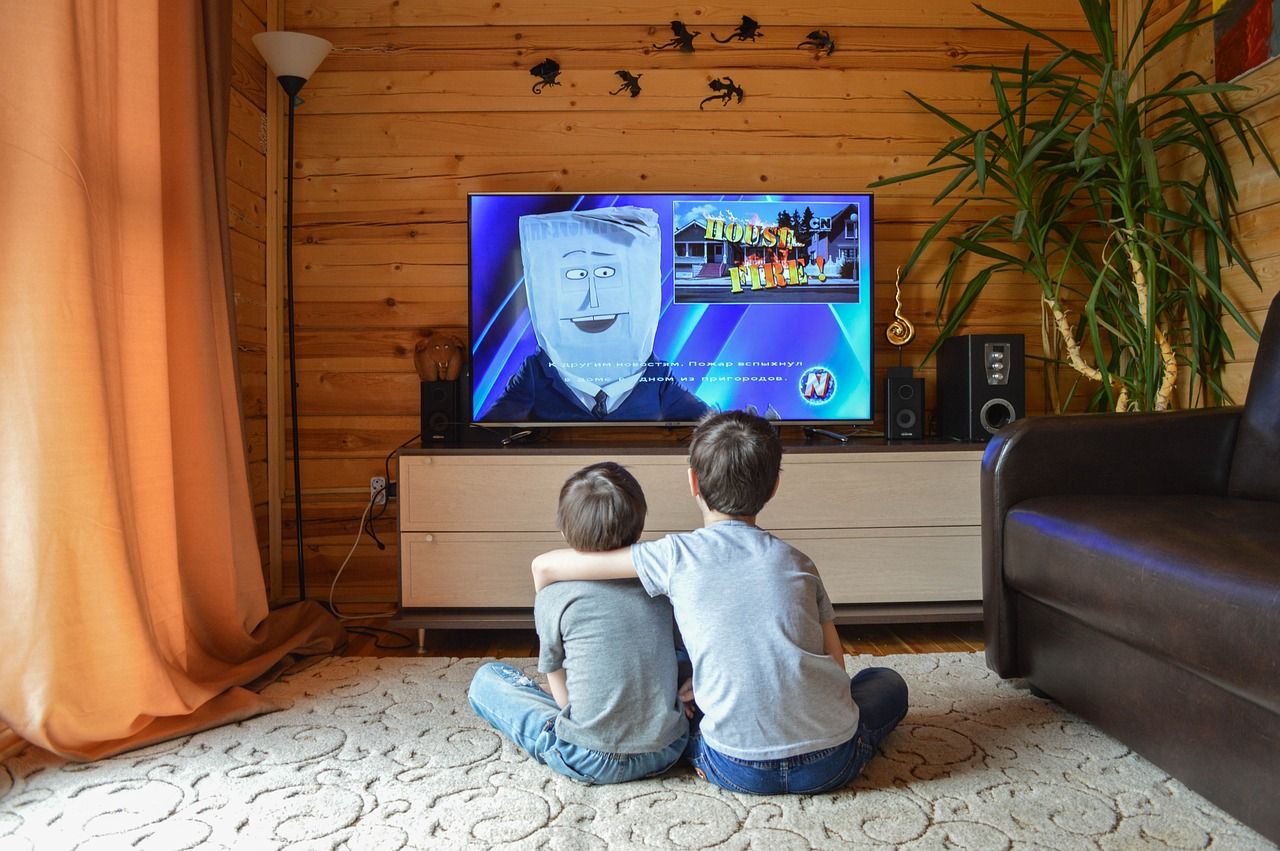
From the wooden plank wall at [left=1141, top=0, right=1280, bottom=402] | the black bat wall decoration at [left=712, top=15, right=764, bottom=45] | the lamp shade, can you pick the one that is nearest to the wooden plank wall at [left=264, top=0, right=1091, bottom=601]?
the black bat wall decoration at [left=712, top=15, right=764, bottom=45]

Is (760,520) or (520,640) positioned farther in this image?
(520,640)

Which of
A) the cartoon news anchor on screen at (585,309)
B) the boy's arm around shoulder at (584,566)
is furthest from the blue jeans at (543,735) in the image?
the cartoon news anchor on screen at (585,309)

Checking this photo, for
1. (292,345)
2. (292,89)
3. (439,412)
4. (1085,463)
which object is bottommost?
(1085,463)

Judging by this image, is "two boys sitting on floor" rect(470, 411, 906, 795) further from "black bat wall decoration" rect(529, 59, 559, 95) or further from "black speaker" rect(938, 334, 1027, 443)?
"black bat wall decoration" rect(529, 59, 559, 95)

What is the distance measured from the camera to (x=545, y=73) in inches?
122

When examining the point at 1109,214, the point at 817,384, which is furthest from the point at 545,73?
the point at 1109,214

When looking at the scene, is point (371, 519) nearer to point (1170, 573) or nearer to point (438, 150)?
point (438, 150)

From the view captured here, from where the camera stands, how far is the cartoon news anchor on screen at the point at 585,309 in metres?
2.91

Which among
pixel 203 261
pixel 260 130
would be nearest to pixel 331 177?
pixel 260 130

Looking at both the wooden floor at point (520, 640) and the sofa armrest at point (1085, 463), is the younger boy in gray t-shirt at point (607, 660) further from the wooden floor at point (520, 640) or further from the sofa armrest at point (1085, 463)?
the wooden floor at point (520, 640)

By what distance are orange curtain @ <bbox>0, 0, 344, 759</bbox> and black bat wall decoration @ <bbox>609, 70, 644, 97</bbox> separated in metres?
1.32

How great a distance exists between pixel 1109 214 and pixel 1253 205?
0.45 metres

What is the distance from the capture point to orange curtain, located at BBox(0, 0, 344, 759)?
5.49 ft

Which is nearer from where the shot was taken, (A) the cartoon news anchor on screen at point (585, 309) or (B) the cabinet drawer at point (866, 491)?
(B) the cabinet drawer at point (866, 491)
